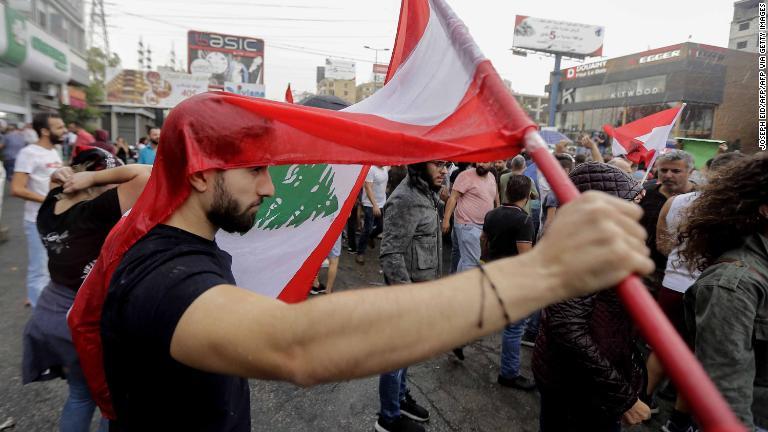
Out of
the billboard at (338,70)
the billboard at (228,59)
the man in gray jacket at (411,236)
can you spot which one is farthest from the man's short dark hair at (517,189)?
the billboard at (338,70)

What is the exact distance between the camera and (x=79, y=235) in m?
2.29

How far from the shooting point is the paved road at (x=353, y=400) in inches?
120

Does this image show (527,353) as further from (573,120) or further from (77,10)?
(573,120)

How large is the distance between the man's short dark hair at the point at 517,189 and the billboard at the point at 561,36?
157 feet

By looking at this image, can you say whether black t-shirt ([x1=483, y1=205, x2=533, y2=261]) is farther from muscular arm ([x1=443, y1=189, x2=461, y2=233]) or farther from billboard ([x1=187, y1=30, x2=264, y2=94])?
billboard ([x1=187, y1=30, x2=264, y2=94])

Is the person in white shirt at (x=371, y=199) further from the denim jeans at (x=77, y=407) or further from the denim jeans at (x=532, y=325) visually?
the denim jeans at (x=77, y=407)

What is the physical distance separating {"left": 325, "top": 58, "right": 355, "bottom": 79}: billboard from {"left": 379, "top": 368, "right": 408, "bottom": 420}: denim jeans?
52689mm

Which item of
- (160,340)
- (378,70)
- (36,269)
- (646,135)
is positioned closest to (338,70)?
(378,70)

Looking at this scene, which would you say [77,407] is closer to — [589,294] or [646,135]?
[589,294]

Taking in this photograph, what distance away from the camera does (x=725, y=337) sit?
162cm

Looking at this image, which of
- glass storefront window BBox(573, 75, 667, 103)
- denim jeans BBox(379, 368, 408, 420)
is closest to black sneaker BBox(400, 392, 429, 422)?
denim jeans BBox(379, 368, 408, 420)

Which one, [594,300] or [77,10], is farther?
[77,10]

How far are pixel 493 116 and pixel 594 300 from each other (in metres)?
1.24

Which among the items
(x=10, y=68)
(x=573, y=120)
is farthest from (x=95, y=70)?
(x=573, y=120)
